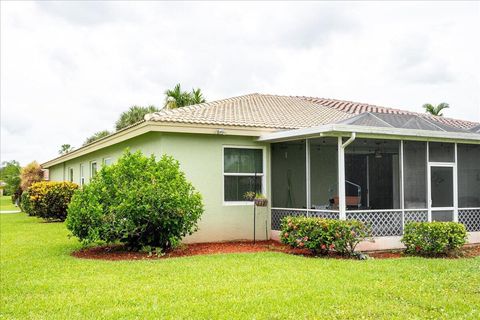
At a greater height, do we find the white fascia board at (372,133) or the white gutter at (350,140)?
the white fascia board at (372,133)

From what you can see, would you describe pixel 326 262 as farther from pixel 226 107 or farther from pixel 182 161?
pixel 226 107

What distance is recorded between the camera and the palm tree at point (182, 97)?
33812 mm

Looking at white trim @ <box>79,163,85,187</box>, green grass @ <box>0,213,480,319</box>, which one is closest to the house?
green grass @ <box>0,213,480,319</box>

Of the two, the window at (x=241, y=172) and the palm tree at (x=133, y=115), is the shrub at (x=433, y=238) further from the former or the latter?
the palm tree at (x=133, y=115)

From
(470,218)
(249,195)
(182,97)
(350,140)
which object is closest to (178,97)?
(182,97)

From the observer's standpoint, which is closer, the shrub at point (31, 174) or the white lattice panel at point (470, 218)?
the white lattice panel at point (470, 218)

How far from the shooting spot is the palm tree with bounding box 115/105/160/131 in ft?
124

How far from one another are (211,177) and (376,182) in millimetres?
4366

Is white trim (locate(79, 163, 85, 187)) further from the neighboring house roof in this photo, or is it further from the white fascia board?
the white fascia board

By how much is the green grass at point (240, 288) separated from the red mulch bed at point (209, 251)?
0.69 metres

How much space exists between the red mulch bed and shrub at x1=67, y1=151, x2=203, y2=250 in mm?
349

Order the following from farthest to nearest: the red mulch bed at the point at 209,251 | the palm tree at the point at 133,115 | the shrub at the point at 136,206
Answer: the palm tree at the point at 133,115 < the red mulch bed at the point at 209,251 < the shrub at the point at 136,206

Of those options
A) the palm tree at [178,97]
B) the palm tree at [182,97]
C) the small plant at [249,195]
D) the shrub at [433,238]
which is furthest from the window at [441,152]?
the palm tree at [178,97]

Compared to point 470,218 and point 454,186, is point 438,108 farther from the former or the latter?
point 454,186
